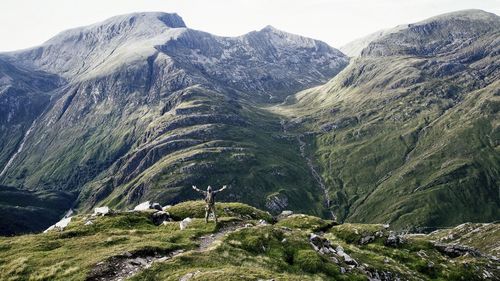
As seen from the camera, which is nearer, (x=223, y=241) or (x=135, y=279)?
(x=135, y=279)

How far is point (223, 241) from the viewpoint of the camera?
47.0 meters

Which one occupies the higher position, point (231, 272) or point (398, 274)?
point (231, 272)

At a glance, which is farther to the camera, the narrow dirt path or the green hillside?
the green hillside

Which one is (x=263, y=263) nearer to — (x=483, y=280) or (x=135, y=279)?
(x=135, y=279)

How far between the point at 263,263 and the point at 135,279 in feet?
43.4

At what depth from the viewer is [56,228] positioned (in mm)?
55656

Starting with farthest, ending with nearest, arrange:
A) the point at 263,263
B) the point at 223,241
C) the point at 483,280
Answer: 1. the point at 483,280
2. the point at 223,241
3. the point at 263,263

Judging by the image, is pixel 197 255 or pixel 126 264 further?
pixel 197 255

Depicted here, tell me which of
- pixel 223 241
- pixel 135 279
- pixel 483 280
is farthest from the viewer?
pixel 483 280

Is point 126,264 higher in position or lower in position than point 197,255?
higher

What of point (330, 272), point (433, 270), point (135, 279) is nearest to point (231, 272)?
point (135, 279)

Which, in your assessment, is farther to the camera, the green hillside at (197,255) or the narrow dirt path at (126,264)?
the green hillside at (197,255)

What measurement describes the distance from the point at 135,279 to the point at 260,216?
46.4m

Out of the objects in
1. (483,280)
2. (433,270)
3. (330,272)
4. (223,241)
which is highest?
(223,241)
